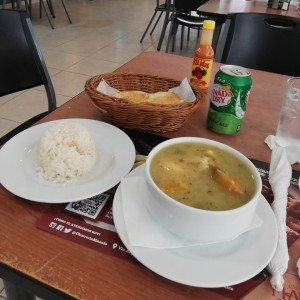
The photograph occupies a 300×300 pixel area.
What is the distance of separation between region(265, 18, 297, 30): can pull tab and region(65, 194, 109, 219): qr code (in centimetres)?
122

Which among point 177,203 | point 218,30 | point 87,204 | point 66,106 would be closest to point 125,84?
point 66,106

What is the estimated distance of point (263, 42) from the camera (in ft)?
4.81

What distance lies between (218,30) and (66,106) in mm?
2071

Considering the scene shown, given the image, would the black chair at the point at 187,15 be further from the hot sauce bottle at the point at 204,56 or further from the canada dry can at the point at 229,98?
the canada dry can at the point at 229,98

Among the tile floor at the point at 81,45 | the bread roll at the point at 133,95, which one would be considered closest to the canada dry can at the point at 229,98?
the bread roll at the point at 133,95

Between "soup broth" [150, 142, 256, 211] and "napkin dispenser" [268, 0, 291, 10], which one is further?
"napkin dispenser" [268, 0, 291, 10]

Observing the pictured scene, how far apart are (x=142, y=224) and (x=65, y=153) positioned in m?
0.25

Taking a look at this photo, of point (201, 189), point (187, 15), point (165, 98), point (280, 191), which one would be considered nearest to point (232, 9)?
point (187, 15)

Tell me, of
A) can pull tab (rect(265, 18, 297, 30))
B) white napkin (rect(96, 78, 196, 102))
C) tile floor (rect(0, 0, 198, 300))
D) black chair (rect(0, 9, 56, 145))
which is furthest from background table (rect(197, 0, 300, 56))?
white napkin (rect(96, 78, 196, 102))

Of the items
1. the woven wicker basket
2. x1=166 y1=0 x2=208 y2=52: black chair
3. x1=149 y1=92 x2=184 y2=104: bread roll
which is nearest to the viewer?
the woven wicker basket

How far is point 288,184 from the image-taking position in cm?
65

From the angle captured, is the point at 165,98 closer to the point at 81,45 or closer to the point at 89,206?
the point at 89,206

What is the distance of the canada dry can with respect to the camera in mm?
752

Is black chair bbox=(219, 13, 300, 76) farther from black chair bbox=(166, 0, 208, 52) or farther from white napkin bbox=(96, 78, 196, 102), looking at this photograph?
black chair bbox=(166, 0, 208, 52)
